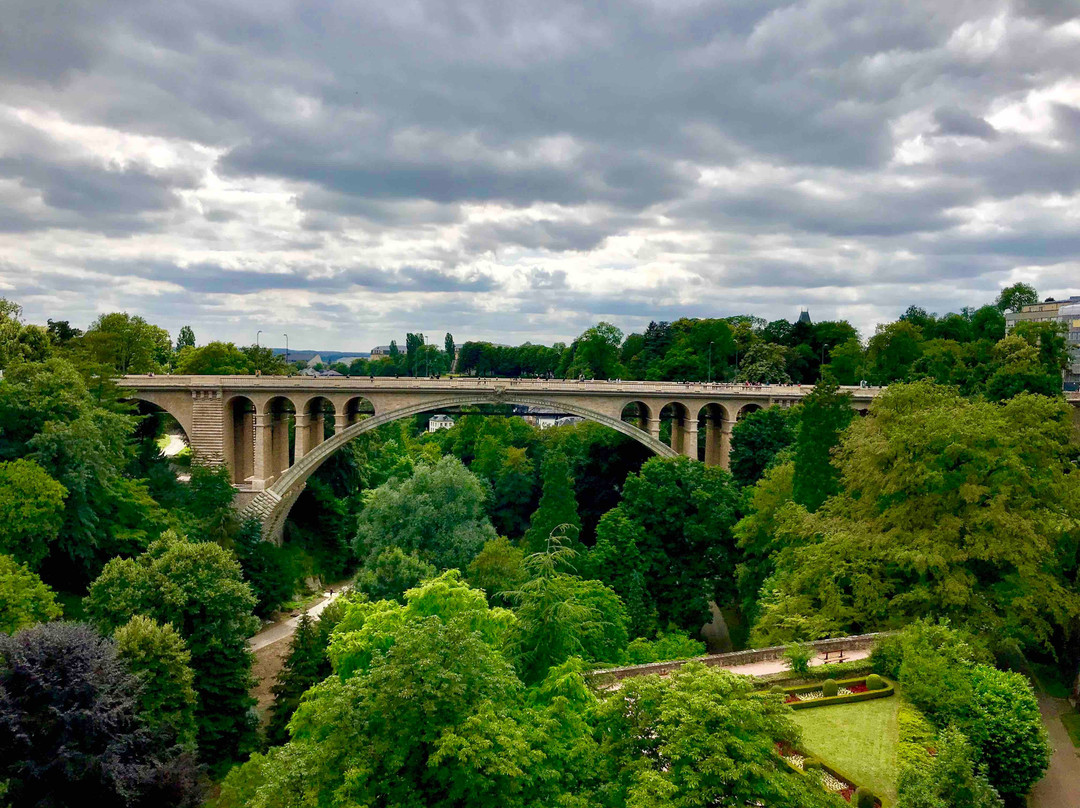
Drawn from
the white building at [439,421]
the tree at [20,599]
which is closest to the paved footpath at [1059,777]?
the tree at [20,599]

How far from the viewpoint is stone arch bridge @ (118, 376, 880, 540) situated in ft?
135

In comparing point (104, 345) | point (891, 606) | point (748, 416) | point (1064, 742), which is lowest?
point (1064, 742)

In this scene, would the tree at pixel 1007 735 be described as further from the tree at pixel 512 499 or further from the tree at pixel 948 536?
the tree at pixel 512 499

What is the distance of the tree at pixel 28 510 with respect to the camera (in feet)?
79.5

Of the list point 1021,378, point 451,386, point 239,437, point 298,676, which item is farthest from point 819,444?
point 239,437

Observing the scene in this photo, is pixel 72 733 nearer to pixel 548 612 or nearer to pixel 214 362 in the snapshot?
pixel 548 612

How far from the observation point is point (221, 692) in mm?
23016

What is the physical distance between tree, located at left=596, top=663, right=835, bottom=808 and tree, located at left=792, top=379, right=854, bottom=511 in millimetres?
16619

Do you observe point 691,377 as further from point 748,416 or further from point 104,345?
point 104,345

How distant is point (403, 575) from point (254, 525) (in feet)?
36.8

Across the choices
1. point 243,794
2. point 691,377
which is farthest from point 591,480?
point 243,794

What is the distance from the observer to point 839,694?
1636 cm

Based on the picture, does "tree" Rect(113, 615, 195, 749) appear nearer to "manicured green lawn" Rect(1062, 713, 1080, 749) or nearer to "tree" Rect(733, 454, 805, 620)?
"tree" Rect(733, 454, 805, 620)

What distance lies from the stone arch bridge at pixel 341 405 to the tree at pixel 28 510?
14748 millimetres
